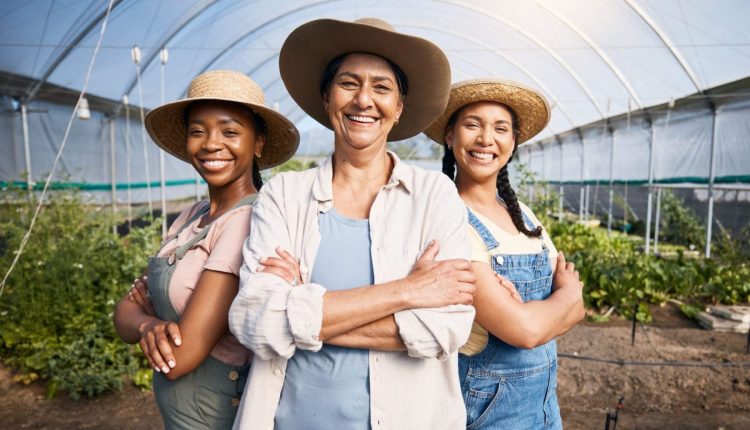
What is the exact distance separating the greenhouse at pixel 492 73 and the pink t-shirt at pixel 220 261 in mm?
2791

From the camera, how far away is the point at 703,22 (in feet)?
22.9

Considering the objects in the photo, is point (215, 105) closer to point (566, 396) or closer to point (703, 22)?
point (566, 396)

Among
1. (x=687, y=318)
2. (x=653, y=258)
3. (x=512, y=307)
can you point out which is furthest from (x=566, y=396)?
(x=653, y=258)

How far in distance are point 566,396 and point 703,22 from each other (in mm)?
5923

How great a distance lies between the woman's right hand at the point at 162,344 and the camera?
138cm

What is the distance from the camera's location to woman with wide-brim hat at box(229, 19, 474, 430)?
47.8 inches

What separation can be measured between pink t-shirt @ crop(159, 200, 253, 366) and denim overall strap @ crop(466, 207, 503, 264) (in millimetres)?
702

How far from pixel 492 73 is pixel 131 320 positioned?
12.7 meters

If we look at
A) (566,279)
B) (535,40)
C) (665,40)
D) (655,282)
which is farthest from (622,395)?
(535,40)

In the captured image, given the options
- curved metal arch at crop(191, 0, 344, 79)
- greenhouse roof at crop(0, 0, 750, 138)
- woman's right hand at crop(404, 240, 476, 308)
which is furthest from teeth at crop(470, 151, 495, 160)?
curved metal arch at crop(191, 0, 344, 79)

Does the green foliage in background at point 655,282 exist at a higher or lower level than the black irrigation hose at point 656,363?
higher

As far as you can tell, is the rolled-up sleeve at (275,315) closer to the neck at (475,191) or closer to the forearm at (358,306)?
the forearm at (358,306)

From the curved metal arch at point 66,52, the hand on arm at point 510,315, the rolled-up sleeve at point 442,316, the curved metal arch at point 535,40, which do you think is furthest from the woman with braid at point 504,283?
the curved metal arch at point 535,40

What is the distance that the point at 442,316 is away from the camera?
1234 mm
